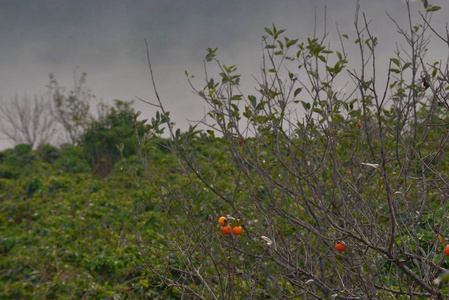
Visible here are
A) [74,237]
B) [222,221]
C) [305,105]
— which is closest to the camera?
[222,221]

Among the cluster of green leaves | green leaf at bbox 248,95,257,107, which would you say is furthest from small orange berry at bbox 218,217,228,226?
green leaf at bbox 248,95,257,107

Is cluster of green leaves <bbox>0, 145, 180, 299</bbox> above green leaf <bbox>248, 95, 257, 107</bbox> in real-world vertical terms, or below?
below

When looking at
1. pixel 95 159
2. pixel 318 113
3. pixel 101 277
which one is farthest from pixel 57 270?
pixel 95 159

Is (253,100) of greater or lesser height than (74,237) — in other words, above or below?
above

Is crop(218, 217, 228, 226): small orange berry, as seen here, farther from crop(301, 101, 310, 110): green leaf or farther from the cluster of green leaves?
crop(301, 101, 310, 110): green leaf

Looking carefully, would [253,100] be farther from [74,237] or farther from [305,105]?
[74,237]

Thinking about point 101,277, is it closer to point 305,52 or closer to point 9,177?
point 305,52

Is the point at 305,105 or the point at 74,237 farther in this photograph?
the point at 74,237

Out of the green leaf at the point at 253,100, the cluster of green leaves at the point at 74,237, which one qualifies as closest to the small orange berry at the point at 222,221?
the cluster of green leaves at the point at 74,237

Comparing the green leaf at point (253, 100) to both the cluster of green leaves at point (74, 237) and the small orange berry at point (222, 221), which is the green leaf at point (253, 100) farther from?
the small orange berry at point (222, 221)

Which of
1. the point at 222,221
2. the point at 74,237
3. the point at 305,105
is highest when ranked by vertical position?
the point at 305,105

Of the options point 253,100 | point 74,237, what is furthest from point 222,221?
point 74,237

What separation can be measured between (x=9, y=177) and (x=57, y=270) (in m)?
9.22

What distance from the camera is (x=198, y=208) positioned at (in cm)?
→ 336
